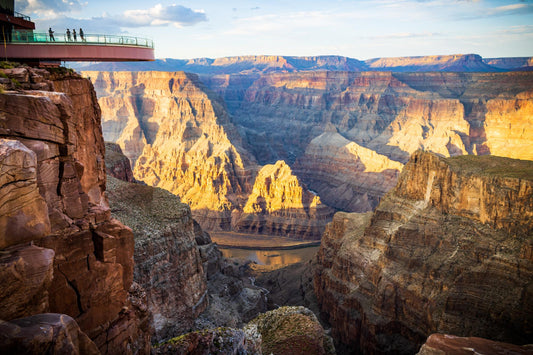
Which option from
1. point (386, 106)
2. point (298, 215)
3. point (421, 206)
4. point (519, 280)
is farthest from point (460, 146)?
point (519, 280)

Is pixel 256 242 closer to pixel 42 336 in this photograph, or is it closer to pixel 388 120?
pixel 42 336

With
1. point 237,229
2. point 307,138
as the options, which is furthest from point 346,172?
point 307,138

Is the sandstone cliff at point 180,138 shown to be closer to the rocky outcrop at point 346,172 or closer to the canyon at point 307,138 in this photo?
the canyon at point 307,138

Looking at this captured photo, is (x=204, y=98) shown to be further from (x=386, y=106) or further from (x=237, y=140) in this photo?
(x=386, y=106)

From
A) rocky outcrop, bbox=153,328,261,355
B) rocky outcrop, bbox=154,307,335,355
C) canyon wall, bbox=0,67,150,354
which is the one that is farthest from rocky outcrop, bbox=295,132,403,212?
canyon wall, bbox=0,67,150,354

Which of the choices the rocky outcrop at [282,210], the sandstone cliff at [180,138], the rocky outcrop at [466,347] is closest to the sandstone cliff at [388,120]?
the rocky outcrop at [282,210]

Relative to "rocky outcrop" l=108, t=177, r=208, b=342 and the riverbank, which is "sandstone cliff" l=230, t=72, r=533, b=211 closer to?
the riverbank

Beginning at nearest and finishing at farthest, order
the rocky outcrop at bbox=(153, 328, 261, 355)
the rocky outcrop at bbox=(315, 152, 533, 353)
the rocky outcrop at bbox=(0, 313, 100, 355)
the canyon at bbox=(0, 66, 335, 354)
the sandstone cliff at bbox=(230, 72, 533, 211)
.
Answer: the rocky outcrop at bbox=(0, 313, 100, 355), the canyon at bbox=(0, 66, 335, 354), the rocky outcrop at bbox=(153, 328, 261, 355), the rocky outcrop at bbox=(315, 152, 533, 353), the sandstone cliff at bbox=(230, 72, 533, 211)
